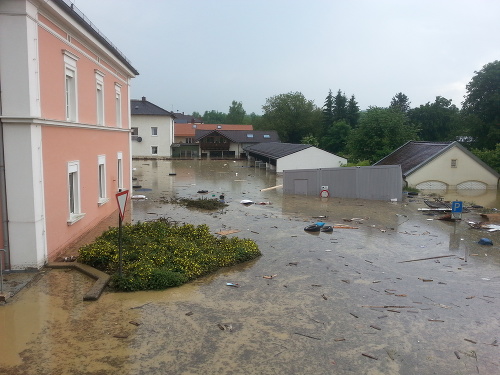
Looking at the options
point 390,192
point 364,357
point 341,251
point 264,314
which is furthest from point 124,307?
point 390,192

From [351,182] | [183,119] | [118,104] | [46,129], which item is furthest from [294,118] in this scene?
[46,129]

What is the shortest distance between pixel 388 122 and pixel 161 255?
29.5 metres

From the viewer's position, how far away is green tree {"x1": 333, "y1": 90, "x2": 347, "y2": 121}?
64.4 metres

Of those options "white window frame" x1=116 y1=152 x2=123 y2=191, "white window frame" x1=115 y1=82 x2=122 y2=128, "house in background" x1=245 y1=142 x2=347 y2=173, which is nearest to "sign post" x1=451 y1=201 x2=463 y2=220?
"white window frame" x1=116 y1=152 x2=123 y2=191

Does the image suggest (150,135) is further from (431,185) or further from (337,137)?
(431,185)

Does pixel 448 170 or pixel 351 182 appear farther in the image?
pixel 448 170

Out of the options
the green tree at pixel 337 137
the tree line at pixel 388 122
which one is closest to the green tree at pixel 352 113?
the tree line at pixel 388 122

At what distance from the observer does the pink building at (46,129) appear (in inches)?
355

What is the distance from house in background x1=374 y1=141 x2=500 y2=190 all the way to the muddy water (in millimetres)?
15867

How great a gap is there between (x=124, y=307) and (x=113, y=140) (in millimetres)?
11655

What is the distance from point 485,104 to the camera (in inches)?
1501

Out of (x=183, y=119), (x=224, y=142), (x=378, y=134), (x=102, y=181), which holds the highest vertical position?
(x=183, y=119)

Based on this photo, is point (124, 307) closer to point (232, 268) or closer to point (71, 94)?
point (232, 268)

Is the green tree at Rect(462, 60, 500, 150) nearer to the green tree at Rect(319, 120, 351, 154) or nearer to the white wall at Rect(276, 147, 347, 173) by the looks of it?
the white wall at Rect(276, 147, 347, 173)
